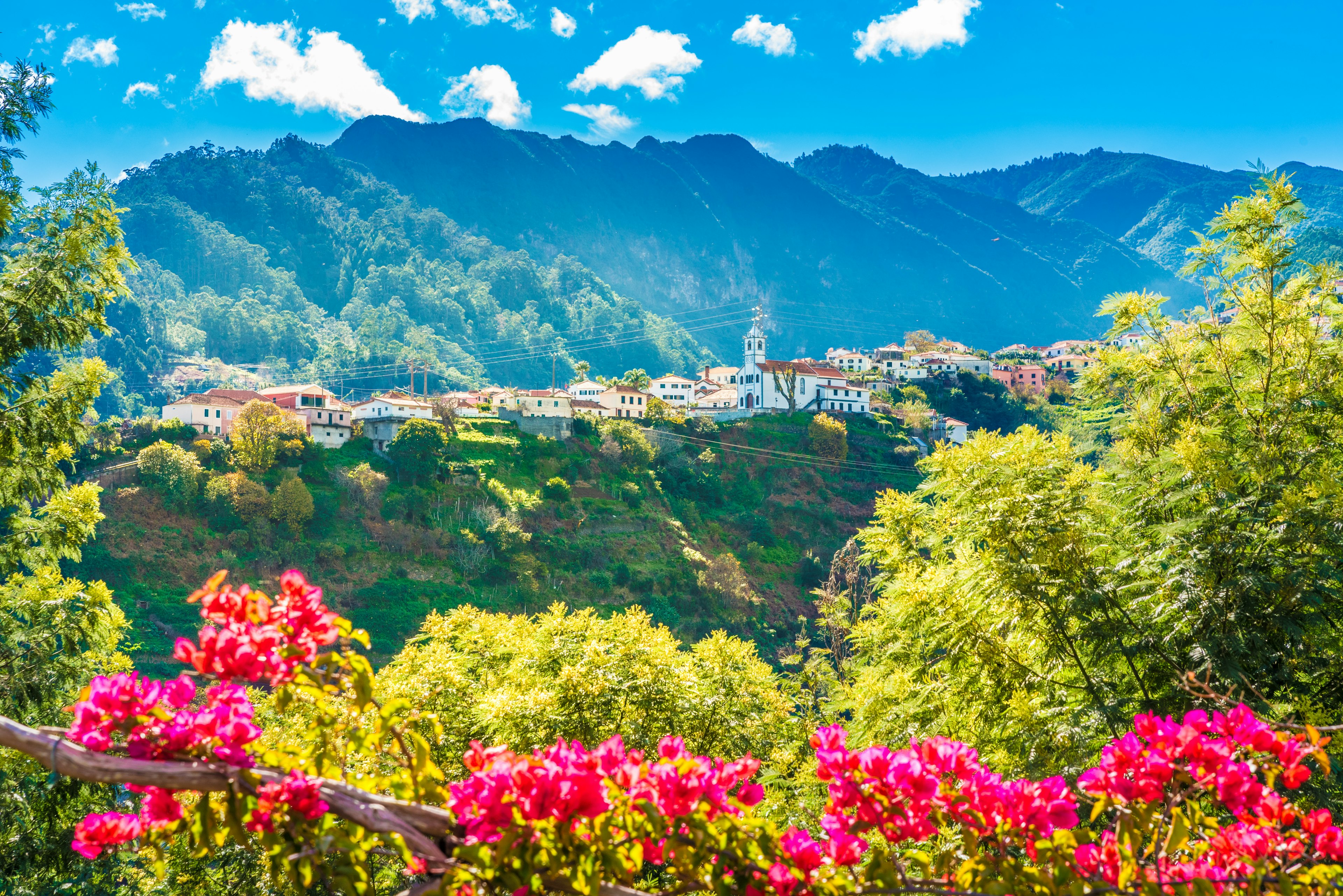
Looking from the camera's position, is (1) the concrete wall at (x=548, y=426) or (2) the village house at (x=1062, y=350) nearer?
(1) the concrete wall at (x=548, y=426)

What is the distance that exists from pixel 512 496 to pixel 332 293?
371 ft

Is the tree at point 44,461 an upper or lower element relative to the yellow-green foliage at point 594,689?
upper

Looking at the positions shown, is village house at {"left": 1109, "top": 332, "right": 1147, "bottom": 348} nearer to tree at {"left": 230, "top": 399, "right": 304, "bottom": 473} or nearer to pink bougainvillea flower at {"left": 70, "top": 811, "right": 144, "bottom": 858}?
pink bougainvillea flower at {"left": 70, "top": 811, "right": 144, "bottom": 858}

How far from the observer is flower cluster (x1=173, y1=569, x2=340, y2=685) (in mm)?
1900

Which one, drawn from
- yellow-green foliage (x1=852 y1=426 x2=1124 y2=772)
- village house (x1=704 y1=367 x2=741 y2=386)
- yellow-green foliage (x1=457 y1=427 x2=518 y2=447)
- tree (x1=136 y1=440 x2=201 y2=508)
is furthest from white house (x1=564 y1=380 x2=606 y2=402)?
yellow-green foliage (x1=852 y1=426 x2=1124 y2=772)

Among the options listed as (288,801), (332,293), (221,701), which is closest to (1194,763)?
(288,801)

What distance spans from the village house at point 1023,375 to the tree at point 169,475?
215 feet

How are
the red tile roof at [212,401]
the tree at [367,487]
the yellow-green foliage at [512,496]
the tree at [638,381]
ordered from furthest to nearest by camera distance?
1. the tree at [638,381]
2. the red tile roof at [212,401]
3. the yellow-green foliage at [512,496]
4. the tree at [367,487]

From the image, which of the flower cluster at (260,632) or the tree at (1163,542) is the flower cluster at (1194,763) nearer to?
the flower cluster at (260,632)

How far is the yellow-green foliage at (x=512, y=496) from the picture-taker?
1709 inches

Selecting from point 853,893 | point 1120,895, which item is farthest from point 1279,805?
point 853,893

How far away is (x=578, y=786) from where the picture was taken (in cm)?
185

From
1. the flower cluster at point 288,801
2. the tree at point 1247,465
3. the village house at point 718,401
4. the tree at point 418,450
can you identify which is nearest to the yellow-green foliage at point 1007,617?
the tree at point 1247,465

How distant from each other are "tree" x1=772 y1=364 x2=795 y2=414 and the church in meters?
0.03
